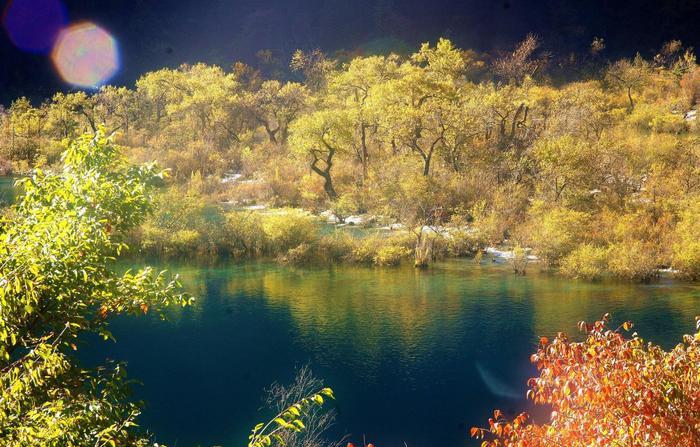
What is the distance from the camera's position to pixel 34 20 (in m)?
135

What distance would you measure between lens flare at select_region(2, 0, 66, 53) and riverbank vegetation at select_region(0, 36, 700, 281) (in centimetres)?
5783

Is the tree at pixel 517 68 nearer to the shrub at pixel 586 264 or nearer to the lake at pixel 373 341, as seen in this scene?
the shrub at pixel 586 264

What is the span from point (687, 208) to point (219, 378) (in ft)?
91.5

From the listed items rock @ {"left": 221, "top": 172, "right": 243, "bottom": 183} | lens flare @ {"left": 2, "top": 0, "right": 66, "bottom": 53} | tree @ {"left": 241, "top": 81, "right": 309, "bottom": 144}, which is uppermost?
lens flare @ {"left": 2, "top": 0, "right": 66, "bottom": 53}

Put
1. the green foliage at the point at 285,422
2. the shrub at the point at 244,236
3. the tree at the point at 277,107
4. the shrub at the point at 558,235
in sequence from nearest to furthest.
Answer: the green foliage at the point at 285,422 → the shrub at the point at 558,235 → the shrub at the point at 244,236 → the tree at the point at 277,107

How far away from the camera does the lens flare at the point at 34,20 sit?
13112 cm

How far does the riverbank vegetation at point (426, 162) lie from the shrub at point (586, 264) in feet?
0.31

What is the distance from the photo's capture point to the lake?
20.4 m

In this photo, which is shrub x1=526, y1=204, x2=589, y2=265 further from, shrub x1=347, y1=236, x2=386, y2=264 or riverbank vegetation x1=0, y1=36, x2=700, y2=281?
shrub x1=347, y1=236, x2=386, y2=264

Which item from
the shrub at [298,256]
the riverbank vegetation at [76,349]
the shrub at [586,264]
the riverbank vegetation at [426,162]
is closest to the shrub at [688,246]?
the riverbank vegetation at [426,162]

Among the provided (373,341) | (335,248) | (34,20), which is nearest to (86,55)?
(34,20)

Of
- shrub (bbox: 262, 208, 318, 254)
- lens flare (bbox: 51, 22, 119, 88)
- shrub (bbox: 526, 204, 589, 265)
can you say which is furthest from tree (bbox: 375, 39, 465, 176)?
lens flare (bbox: 51, 22, 119, 88)

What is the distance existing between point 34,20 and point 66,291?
5701 inches

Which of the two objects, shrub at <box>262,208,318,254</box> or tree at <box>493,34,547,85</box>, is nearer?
shrub at <box>262,208,318,254</box>
